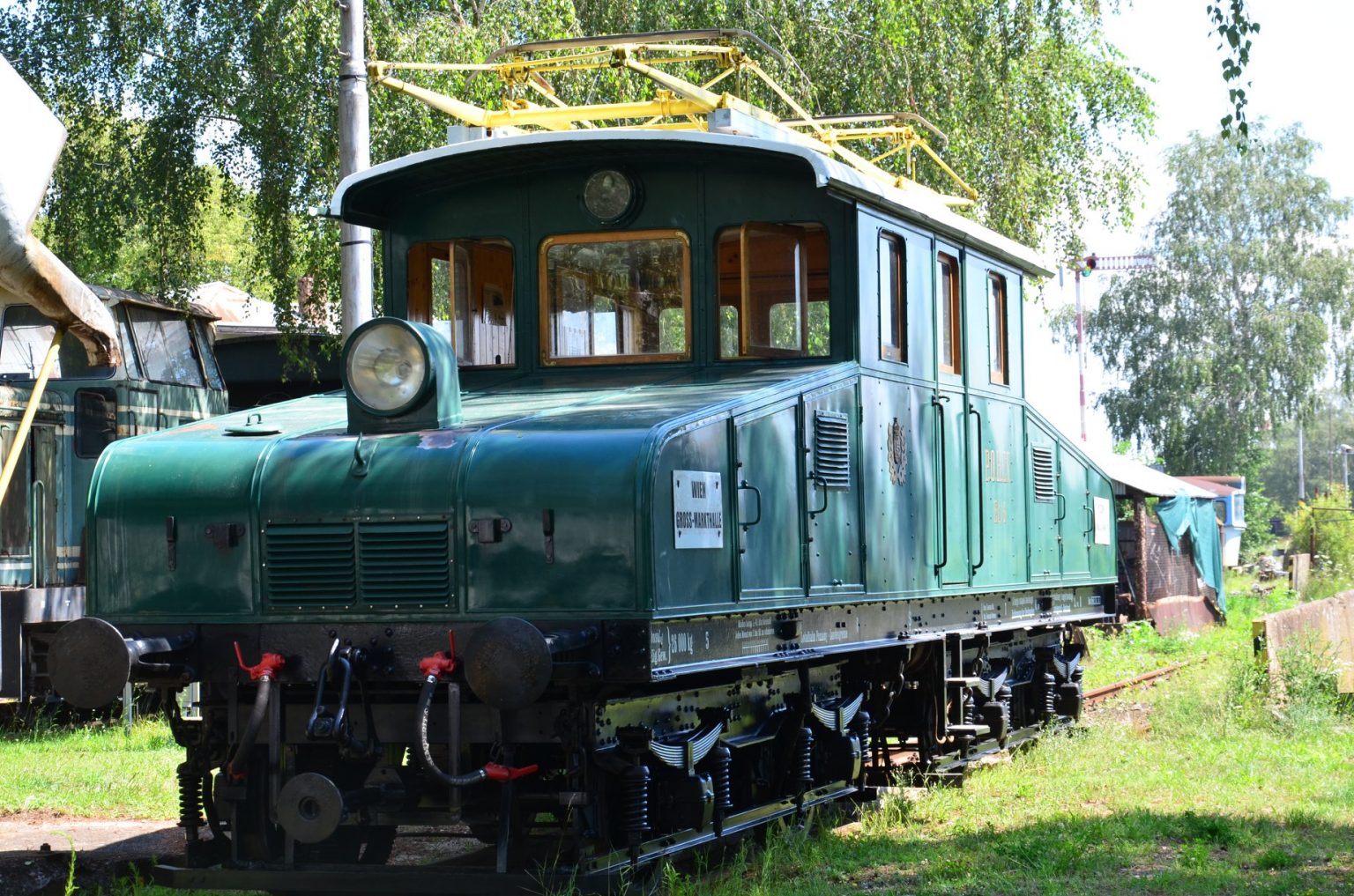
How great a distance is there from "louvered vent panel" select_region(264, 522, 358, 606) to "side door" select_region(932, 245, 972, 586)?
402cm

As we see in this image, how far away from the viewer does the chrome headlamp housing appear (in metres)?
7.26

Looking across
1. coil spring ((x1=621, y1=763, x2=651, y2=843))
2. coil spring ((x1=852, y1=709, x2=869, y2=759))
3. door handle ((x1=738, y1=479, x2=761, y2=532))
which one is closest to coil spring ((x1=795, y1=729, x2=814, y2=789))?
coil spring ((x1=852, y1=709, x2=869, y2=759))

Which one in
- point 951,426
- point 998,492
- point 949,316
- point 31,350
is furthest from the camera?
point 31,350

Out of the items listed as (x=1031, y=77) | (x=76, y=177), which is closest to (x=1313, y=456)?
(x=1031, y=77)

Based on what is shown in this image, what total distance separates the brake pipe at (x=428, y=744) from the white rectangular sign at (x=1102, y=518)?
25.6 ft

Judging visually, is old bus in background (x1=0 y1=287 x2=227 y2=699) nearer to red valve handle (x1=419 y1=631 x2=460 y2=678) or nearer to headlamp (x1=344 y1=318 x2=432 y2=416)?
headlamp (x1=344 y1=318 x2=432 y2=416)

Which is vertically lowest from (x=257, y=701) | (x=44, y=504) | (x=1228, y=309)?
(x=257, y=701)

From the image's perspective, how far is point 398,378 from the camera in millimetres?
→ 7320

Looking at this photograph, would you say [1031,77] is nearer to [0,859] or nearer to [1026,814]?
[1026,814]

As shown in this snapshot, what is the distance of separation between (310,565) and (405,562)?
441 mm

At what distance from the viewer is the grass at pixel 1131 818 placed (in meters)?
7.80

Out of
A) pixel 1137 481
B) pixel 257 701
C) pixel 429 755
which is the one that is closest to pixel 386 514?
pixel 257 701

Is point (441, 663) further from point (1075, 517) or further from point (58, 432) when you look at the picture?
point (58, 432)

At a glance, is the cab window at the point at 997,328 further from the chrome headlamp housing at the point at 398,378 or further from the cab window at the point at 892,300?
the chrome headlamp housing at the point at 398,378
